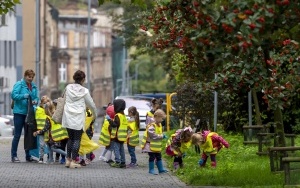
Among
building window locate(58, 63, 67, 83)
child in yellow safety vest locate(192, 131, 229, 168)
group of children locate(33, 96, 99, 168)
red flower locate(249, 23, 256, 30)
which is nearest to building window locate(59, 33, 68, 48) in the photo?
building window locate(58, 63, 67, 83)

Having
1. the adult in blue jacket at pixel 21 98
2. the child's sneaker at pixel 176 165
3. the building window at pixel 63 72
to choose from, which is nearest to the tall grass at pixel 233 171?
the child's sneaker at pixel 176 165

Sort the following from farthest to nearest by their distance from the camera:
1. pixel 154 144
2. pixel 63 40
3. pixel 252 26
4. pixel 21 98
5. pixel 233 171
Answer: pixel 63 40 → pixel 21 98 → pixel 154 144 → pixel 233 171 → pixel 252 26

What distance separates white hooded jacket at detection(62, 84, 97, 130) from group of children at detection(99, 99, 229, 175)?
0.93m

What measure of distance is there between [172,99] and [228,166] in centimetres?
1422

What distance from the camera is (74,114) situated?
2084cm

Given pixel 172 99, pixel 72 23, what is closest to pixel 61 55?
pixel 72 23

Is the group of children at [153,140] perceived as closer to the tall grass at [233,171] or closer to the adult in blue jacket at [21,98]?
the tall grass at [233,171]

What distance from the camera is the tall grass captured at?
57.1 ft

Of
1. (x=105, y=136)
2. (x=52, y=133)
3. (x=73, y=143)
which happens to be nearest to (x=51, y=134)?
(x=52, y=133)

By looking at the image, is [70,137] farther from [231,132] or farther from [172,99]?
[172,99]

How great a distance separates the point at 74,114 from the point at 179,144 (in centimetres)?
187

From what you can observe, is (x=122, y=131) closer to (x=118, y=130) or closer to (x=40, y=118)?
(x=118, y=130)

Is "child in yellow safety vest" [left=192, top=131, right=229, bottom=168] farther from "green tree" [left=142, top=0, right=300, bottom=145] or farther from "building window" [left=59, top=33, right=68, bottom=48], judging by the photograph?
"building window" [left=59, top=33, right=68, bottom=48]

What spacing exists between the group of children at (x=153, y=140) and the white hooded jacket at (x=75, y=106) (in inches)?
36.5
